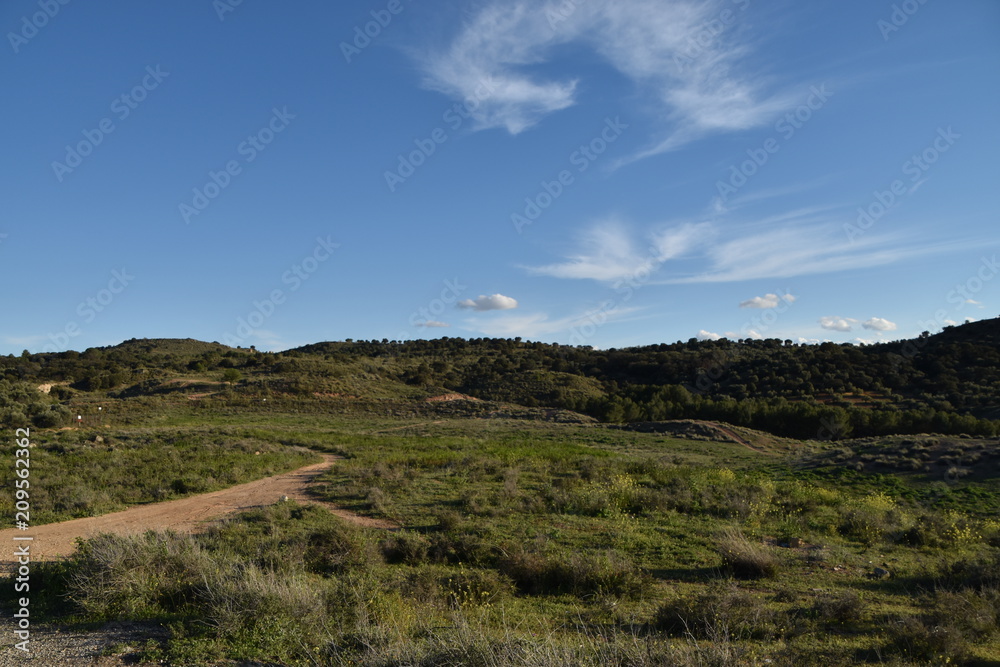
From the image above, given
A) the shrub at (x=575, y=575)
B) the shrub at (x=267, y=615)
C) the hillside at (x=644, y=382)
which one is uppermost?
the hillside at (x=644, y=382)

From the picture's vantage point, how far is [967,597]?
23.8 ft

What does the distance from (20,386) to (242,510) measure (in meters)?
32.9

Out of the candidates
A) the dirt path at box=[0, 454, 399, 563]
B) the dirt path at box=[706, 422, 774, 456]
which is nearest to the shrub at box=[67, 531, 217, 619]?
the dirt path at box=[0, 454, 399, 563]

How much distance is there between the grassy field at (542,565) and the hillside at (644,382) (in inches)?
863

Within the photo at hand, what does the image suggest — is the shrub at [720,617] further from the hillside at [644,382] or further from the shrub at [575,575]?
the hillside at [644,382]

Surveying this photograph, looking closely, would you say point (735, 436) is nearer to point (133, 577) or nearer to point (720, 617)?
point (720, 617)

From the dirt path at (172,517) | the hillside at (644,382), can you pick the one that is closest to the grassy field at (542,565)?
the dirt path at (172,517)

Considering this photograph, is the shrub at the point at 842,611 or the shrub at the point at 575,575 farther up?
the shrub at the point at 575,575

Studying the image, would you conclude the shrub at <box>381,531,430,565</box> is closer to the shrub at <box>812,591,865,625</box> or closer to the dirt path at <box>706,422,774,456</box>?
the shrub at <box>812,591,865,625</box>

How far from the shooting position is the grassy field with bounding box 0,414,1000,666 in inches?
232

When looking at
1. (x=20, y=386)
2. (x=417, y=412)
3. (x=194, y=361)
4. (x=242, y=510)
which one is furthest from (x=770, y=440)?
(x=194, y=361)

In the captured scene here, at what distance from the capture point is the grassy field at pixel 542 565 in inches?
232

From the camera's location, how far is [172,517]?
1287cm

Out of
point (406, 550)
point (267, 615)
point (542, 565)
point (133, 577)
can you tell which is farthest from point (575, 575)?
point (133, 577)
